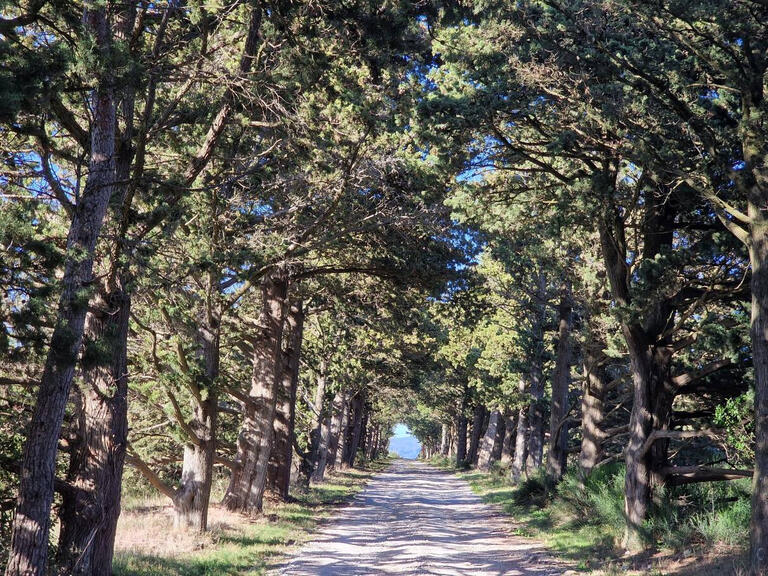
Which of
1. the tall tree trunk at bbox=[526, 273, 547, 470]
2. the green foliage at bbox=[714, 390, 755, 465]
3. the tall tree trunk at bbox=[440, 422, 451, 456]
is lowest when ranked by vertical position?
the tall tree trunk at bbox=[440, 422, 451, 456]

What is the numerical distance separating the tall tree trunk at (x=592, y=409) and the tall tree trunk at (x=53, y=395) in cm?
1592

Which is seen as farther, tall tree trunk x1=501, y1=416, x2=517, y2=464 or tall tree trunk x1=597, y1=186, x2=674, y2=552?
tall tree trunk x1=501, y1=416, x2=517, y2=464

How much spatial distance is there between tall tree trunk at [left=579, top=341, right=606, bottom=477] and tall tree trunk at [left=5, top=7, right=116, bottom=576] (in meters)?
15.9

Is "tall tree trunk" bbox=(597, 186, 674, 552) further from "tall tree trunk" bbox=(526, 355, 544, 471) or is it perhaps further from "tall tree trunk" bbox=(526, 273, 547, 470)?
"tall tree trunk" bbox=(526, 355, 544, 471)

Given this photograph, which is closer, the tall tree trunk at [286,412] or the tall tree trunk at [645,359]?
the tall tree trunk at [645,359]

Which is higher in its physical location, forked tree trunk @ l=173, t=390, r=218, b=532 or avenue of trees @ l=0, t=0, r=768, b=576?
avenue of trees @ l=0, t=0, r=768, b=576

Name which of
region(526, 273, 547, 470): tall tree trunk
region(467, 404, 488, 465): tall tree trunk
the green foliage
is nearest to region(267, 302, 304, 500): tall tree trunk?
region(526, 273, 547, 470): tall tree trunk

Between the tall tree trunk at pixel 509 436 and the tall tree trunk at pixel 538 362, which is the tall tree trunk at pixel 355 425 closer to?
the tall tree trunk at pixel 509 436

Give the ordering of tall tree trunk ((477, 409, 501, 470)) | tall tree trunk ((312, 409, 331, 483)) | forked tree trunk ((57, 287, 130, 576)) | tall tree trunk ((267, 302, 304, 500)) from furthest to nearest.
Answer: tall tree trunk ((477, 409, 501, 470)) → tall tree trunk ((312, 409, 331, 483)) → tall tree trunk ((267, 302, 304, 500)) → forked tree trunk ((57, 287, 130, 576))

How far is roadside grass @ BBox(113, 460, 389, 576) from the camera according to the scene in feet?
36.3

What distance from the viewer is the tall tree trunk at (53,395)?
24.5 feet

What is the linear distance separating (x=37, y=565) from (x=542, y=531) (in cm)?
1297

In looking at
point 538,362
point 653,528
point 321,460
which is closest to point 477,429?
point 321,460

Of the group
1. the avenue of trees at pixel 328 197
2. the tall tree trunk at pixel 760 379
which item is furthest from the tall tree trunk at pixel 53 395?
the tall tree trunk at pixel 760 379
